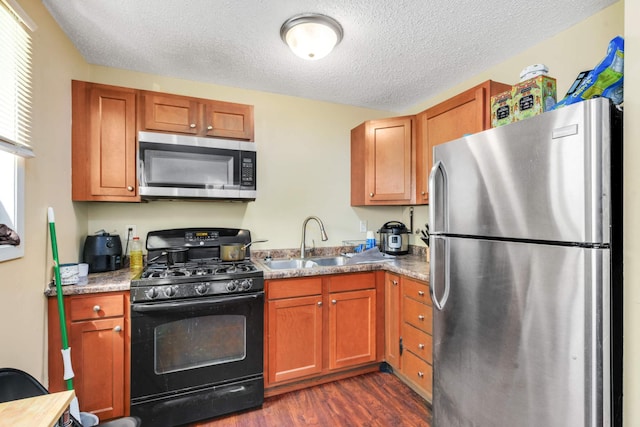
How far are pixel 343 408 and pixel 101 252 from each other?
193 centimetres

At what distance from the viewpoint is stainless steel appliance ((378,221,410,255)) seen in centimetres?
277

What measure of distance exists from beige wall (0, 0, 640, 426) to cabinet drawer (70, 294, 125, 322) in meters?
0.14

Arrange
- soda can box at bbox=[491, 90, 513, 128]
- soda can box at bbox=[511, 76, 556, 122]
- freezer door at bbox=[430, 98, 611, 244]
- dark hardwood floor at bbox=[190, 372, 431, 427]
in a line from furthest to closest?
1. dark hardwood floor at bbox=[190, 372, 431, 427]
2. soda can box at bbox=[491, 90, 513, 128]
3. soda can box at bbox=[511, 76, 556, 122]
4. freezer door at bbox=[430, 98, 611, 244]

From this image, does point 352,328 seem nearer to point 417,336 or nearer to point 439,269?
point 417,336

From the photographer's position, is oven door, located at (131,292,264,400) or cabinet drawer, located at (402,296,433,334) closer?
oven door, located at (131,292,264,400)

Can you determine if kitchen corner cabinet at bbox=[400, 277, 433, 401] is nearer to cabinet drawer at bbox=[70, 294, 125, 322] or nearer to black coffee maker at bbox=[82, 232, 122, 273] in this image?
cabinet drawer at bbox=[70, 294, 125, 322]

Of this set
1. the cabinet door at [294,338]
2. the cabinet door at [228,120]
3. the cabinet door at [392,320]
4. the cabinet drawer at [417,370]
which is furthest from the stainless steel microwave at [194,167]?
the cabinet drawer at [417,370]

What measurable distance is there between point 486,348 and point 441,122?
5.30 ft

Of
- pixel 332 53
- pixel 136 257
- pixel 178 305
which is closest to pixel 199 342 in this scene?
pixel 178 305

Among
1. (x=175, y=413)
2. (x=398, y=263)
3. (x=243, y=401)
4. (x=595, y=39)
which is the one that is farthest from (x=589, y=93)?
(x=175, y=413)

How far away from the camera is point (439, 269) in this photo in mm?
1548

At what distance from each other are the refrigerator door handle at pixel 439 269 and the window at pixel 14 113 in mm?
1935

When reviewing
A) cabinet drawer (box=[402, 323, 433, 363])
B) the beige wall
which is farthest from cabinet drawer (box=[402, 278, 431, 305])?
the beige wall

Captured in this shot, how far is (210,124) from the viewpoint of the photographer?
7.23ft
